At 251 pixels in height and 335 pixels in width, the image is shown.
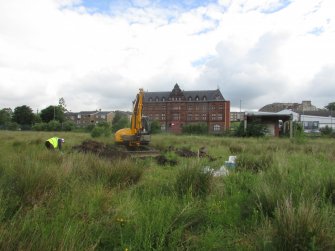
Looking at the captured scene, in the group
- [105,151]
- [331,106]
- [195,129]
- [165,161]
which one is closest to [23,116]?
[195,129]

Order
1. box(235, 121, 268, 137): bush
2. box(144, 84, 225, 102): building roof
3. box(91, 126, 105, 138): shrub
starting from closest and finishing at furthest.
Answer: box(91, 126, 105, 138): shrub
box(235, 121, 268, 137): bush
box(144, 84, 225, 102): building roof

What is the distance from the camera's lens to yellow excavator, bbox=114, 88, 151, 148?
21125 millimetres

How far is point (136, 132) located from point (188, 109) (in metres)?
87.8

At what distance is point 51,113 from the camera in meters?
109

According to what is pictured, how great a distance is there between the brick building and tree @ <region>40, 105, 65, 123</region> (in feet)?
88.7

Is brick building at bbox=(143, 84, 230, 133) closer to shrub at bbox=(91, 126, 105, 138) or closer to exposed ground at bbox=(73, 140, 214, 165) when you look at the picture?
shrub at bbox=(91, 126, 105, 138)

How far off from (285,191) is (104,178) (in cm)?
348

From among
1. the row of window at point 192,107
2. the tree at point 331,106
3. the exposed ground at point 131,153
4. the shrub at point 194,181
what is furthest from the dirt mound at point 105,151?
the tree at point 331,106

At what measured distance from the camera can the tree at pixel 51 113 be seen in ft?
349

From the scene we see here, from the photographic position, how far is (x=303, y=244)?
10.7ft

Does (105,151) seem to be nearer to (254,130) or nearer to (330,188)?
(330,188)

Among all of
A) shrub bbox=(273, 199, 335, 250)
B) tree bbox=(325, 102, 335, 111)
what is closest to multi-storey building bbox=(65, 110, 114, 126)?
tree bbox=(325, 102, 335, 111)

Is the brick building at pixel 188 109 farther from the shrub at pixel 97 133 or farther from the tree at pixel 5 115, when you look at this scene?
the shrub at pixel 97 133

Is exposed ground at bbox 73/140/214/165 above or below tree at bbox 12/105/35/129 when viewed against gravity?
→ below
